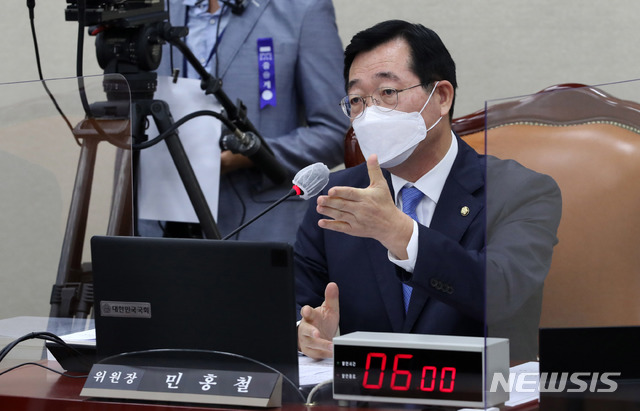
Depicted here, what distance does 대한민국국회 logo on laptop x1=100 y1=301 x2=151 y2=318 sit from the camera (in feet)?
3.52

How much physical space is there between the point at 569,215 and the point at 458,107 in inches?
84.6

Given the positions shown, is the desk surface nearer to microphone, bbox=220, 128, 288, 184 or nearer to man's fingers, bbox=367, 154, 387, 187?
man's fingers, bbox=367, 154, 387, 187

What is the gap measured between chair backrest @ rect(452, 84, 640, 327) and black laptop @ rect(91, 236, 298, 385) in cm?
29

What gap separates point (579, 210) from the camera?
2.96 ft

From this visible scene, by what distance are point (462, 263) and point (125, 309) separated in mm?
472

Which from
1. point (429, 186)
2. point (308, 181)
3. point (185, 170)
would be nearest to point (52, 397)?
→ point (308, 181)

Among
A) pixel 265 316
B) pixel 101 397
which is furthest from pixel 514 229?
pixel 101 397

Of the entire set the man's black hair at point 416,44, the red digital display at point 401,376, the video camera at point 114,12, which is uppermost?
the video camera at point 114,12

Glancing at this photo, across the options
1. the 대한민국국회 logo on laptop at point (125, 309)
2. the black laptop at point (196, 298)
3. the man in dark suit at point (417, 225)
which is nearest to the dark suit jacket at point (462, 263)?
the man in dark suit at point (417, 225)

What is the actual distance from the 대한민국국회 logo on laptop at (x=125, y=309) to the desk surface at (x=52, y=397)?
0.35ft

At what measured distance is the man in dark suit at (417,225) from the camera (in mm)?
920

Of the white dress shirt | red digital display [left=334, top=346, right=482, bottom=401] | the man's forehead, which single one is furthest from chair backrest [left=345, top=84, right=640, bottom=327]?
the man's forehead

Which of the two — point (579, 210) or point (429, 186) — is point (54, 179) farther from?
point (579, 210)

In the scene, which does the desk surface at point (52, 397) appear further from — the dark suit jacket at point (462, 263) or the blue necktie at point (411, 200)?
the blue necktie at point (411, 200)
